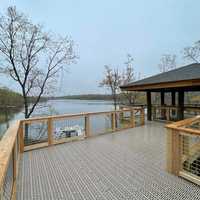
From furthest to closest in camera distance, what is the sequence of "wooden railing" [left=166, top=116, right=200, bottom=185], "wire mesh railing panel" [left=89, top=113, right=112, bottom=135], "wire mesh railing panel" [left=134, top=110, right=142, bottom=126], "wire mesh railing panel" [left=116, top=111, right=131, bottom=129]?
1. "wire mesh railing panel" [left=134, top=110, right=142, bottom=126]
2. "wire mesh railing panel" [left=116, top=111, right=131, bottom=129]
3. "wire mesh railing panel" [left=89, top=113, right=112, bottom=135]
4. "wooden railing" [left=166, top=116, right=200, bottom=185]

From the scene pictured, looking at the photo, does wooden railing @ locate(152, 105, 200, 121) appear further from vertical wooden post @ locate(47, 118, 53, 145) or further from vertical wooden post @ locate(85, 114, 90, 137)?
vertical wooden post @ locate(47, 118, 53, 145)

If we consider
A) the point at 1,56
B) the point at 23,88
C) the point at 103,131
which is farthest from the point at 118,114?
the point at 1,56

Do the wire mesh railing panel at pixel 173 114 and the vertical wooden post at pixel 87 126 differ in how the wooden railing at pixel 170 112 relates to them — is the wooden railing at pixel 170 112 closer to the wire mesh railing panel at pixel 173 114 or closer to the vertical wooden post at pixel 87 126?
the wire mesh railing panel at pixel 173 114

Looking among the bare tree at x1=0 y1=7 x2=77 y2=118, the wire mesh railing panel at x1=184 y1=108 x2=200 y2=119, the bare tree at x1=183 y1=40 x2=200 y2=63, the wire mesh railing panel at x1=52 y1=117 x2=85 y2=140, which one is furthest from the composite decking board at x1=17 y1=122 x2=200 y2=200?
the bare tree at x1=183 y1=40 x2=200 y2=63

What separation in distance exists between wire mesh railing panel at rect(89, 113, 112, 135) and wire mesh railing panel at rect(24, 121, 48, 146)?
171 centimetres

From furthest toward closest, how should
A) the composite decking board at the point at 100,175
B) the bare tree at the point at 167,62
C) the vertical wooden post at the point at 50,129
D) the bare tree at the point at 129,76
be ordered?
the bare tree at the point at 167,62 → the bare tree at the point at 129,76 → the vertical wooden post at the point at 50,129 → the composite decking board at the point at 100,175

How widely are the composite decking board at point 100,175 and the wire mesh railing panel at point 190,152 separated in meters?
0.33

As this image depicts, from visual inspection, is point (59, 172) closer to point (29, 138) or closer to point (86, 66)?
point (29, 138)

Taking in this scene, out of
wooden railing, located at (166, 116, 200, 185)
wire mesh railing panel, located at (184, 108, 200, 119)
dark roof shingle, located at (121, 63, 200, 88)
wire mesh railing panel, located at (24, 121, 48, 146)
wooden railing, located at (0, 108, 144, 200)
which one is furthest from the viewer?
wire mesh railing panel, located at (184, 108, 200, 119)

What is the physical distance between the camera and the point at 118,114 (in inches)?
293

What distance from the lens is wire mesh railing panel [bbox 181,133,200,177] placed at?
10.2 ft

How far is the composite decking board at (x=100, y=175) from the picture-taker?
8.68ft

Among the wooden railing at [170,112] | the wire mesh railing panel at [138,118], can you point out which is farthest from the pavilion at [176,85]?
the wire mesh railing panel at [138,118]

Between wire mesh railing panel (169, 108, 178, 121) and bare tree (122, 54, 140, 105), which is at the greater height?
bare tree (122, 54, 140, 105)
